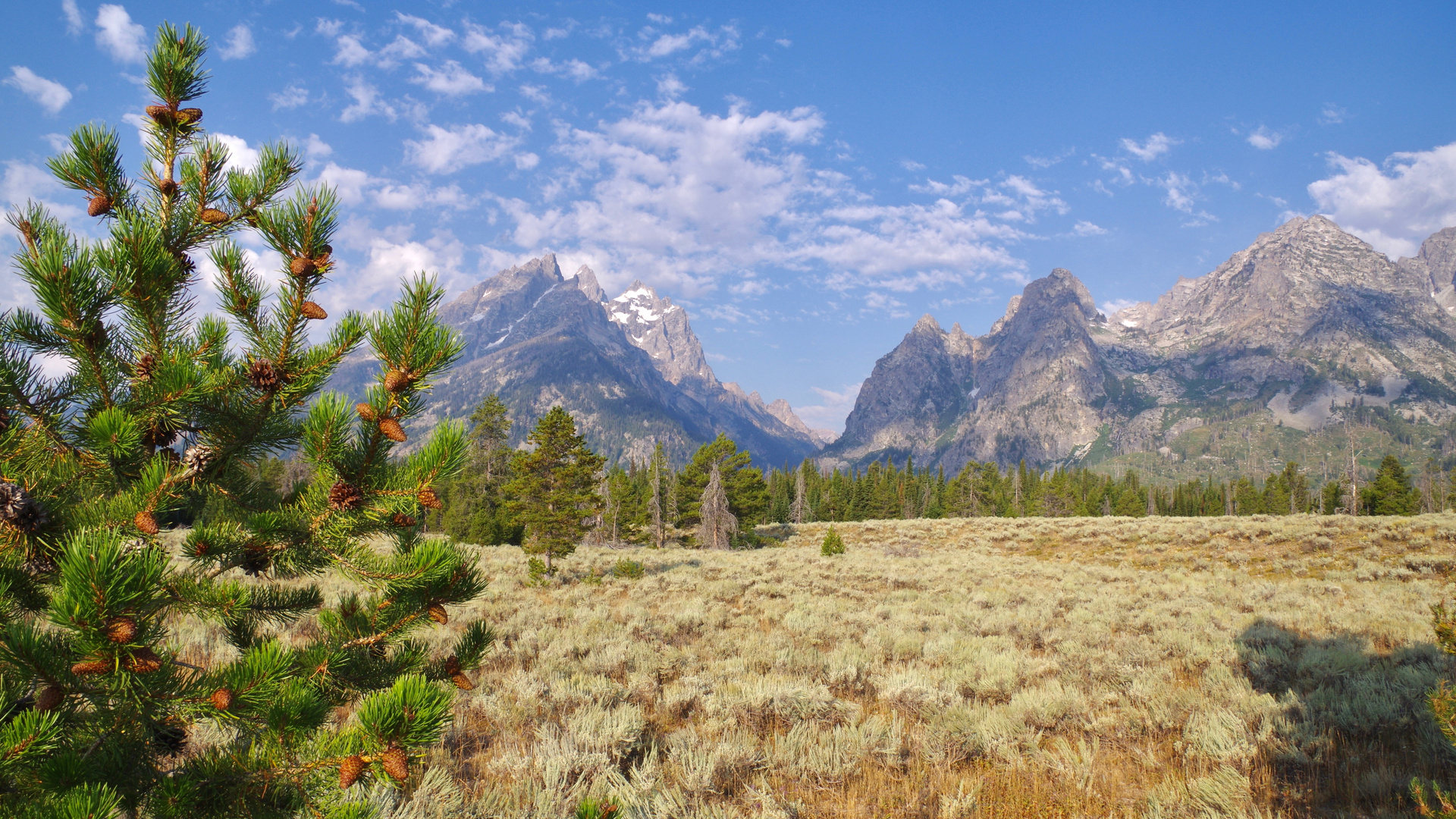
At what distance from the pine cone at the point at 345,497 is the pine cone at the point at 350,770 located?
2.93ft

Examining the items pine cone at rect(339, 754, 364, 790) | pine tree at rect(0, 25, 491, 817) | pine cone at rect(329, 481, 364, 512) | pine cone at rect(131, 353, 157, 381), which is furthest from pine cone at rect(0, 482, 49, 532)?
pine cone at rect(339, 754, 364, 790)

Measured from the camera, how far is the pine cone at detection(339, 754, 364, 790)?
5.93 feet

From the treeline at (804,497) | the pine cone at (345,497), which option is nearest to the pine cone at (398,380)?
the pine cone at (345,497)

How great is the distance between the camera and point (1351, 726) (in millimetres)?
6012

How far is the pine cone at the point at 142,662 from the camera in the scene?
1.66 meters

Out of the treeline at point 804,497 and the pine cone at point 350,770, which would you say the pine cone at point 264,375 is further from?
the treeline at point 804,497

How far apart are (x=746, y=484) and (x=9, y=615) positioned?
43880 mm

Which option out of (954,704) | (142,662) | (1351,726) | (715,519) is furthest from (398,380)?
(715,519)

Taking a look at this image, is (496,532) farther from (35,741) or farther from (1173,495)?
(1173,495)

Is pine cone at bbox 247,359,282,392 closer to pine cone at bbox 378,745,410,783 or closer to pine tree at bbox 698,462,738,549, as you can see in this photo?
pine cone at bbox 378,745,410,783

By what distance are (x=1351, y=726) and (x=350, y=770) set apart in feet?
30.0

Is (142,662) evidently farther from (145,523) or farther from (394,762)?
(394,762)

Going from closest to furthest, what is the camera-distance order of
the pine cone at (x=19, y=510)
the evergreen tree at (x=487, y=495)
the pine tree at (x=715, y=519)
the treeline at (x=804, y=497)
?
1. the pine cone at (x=19, y=510)
2. the evergreen tree at (x=487, y=495)
3. the pine tree at (x=715, y=519)
4. the treeline at (x=804, y=497)

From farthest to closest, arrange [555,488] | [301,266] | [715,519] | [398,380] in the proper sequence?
1. [715,519]
2. [555,488]
3. [301,266]
4. [398,380]
